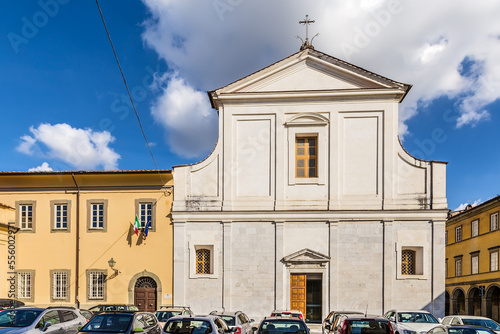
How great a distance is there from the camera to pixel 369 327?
11.6 metres

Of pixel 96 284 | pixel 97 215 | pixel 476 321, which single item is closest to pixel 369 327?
pixel 476 321

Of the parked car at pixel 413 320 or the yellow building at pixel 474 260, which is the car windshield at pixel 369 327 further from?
the yellow building at pixel 474 260

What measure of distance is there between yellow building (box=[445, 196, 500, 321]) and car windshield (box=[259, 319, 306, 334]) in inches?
1153

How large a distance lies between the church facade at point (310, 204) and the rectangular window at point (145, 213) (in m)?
1.58

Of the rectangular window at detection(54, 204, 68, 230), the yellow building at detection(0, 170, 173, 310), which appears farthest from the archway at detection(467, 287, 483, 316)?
the rectangular window at detection(54, 204, 68, 230)

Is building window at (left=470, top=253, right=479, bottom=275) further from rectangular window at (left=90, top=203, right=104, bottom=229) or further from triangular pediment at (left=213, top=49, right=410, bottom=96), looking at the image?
rectangular window at (left=90, top=203, right=104, bottom=229)

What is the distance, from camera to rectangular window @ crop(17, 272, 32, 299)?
2683 centimetres

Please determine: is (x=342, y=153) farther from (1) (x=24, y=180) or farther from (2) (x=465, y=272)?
(2) (x=465, y=272)

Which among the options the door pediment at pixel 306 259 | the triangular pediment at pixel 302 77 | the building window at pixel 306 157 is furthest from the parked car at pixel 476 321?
the triangular pediment at pixel 302 77

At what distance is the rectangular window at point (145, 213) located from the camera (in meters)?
26.9

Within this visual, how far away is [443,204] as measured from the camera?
83.5 feet

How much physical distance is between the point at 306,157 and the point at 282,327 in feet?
52.2

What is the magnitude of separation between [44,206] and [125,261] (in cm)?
608

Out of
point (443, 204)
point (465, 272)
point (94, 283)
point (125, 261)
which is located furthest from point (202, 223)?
point (465, 272)
